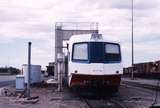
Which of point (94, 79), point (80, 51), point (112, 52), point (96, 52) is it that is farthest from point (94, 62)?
point (112, 52)

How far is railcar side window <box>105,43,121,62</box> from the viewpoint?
2760 centimetres

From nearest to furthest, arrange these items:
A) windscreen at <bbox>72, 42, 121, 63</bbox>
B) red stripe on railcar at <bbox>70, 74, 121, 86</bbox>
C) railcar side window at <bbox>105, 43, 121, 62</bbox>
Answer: red stripe on railcar at <bbox>70, 74, 121, 86</bbox> → windscreen at <bbox>72, 42, 121, 63</bbox> → railcar side window at <bbox>105, 43, 121, 62</bbox>

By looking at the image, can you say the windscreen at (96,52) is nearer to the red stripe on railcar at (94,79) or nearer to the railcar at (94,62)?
the railcar at (94,62)

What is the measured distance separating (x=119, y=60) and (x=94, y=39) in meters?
1.82

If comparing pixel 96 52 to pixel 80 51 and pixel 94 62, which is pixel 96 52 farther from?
pixel 80 51

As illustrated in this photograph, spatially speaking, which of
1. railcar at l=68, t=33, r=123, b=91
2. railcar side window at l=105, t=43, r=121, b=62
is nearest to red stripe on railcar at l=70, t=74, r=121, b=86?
railcar at l=68, t=33, r=123, b=91

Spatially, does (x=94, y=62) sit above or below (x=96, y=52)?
below

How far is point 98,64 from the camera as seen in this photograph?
88.5ft

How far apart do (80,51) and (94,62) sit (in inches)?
49.3

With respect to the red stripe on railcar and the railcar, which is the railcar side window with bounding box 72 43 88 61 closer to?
the railcar

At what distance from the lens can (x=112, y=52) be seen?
2789cm

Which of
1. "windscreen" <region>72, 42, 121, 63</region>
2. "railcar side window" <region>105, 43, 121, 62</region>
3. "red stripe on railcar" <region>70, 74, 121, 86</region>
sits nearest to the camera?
"red stripe on railcar" <region>70, 74, 121, 86</region>

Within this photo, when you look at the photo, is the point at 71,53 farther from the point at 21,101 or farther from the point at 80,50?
the point at 21,101

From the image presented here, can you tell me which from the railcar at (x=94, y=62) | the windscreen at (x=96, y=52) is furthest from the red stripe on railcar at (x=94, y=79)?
the windscreen at (x=96, y=52)
